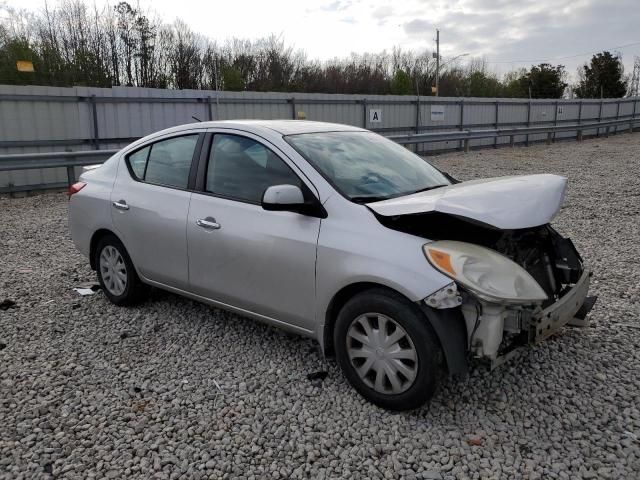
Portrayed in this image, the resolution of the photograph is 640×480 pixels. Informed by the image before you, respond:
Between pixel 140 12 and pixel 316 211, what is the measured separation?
28277 millimetres

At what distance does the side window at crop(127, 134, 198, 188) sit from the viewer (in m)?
4.36

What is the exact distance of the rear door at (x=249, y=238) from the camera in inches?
138

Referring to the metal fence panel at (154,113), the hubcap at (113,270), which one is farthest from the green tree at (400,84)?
the hubcap at (113,270)

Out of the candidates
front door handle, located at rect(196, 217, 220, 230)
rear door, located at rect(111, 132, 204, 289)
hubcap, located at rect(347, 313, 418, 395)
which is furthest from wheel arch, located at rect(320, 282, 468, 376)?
rear door, located at rect(111, 132, 204, 289)

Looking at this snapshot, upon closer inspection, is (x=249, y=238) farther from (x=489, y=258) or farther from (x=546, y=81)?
(x=546, y=81)

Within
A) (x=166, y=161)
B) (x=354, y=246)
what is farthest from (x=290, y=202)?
(x=166, y=161)

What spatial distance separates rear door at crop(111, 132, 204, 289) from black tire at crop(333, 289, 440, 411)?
4.99ft

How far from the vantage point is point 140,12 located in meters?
27.8

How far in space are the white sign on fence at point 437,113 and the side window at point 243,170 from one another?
62.5 ft

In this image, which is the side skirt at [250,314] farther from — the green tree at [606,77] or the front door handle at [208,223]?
the green tree at [606,77]

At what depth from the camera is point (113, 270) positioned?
494cm

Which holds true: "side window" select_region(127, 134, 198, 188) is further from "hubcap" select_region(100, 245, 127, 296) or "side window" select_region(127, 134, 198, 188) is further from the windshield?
the windshield

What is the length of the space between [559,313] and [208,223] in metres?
2.37

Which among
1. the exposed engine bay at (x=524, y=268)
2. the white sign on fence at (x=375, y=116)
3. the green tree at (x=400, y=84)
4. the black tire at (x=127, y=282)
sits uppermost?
the green tree at (x=400, y=84)
